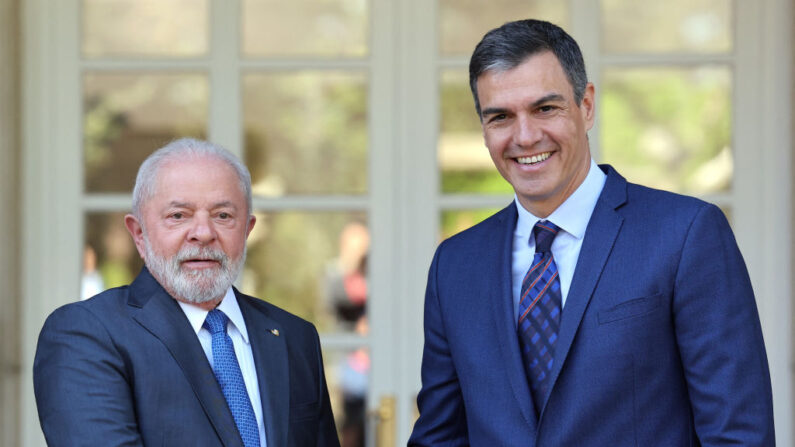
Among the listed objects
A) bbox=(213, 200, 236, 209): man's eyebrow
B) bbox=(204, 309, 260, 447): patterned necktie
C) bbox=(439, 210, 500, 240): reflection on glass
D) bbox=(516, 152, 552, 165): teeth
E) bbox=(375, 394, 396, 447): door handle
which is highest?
bbox=(516, 152, 552, 165): teeth

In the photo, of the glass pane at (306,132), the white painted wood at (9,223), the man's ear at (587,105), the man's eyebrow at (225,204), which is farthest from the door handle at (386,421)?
the man's ear at (587,105)

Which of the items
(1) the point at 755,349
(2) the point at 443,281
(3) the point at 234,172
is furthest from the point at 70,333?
(1) the point at 755,349

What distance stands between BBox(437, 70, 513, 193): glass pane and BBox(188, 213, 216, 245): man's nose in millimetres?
1593

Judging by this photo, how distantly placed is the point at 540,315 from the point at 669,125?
5.86ft

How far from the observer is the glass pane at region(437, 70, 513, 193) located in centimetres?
353

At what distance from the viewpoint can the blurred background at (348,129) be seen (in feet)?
11.4

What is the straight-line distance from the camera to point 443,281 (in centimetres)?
214

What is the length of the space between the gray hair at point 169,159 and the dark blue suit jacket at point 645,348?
1.87 ft

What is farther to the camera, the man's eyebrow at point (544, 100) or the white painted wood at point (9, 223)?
the white painted wood at point (9, 223)

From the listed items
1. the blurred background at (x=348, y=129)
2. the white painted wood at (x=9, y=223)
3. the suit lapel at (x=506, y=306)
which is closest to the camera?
the suit lapel at (x=506, y=306)

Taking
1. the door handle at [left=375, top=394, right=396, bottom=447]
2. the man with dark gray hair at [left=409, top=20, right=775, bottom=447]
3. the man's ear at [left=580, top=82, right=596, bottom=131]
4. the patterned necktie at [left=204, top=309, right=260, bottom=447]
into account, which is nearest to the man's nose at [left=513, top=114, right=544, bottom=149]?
the man with dark gray hair at [left=409, top=20, right=775, bottom=447]

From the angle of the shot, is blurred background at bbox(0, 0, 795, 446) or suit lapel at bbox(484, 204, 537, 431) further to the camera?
blurred background at bbox(0, 0, 795, 446)

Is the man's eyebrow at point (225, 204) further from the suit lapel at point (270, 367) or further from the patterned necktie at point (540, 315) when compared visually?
the patterned necktie at point (540, 315)

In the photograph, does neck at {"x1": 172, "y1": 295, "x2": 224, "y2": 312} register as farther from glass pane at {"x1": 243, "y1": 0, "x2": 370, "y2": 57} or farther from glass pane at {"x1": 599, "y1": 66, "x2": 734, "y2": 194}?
glass pane at {"x1": 599, "y1": 66, "x2": 734, "y2": 194}
